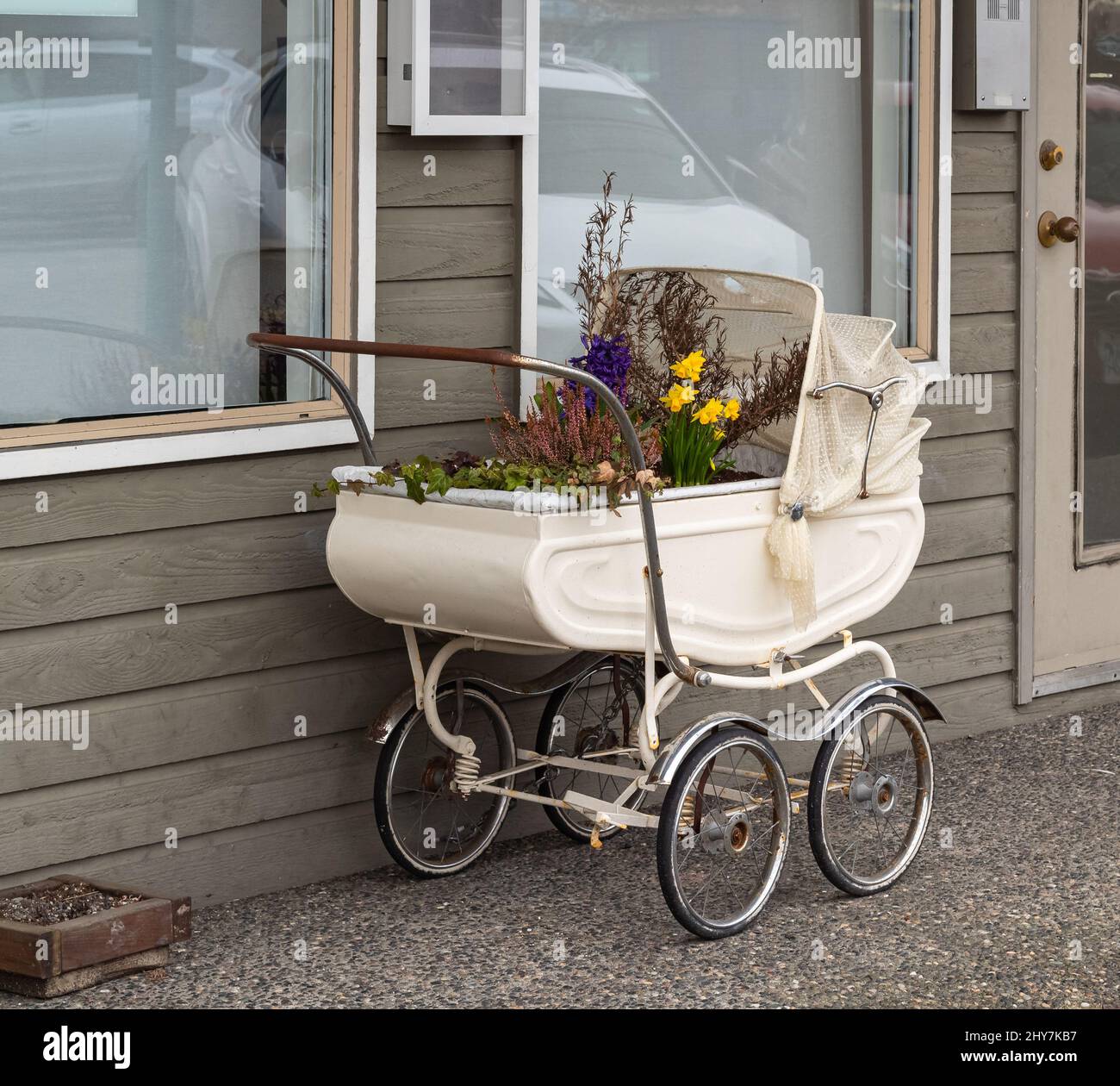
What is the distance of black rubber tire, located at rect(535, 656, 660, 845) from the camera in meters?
4.43

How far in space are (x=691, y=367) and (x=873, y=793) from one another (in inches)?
44.4

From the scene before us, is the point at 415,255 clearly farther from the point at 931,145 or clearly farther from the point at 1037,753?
the point at 1037,753

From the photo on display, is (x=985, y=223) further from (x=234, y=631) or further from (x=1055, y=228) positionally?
(x=234, y=631)

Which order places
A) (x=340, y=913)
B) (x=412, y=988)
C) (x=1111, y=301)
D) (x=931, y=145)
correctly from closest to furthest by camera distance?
1. (x=412, y=988)
2. (x=340, y=913)
3. (x=931, y=145)
4. (x=1111, y=301)

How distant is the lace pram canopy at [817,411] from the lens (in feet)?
12.5

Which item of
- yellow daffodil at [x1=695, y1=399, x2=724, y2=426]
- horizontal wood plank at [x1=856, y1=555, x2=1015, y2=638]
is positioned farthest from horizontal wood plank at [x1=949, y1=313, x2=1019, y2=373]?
yellow daffodil at [x1=695, y1=399, x2=724, y2=426]

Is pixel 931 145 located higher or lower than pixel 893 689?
higher

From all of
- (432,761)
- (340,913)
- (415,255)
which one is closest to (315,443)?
(415,255)

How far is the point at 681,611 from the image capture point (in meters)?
3.70

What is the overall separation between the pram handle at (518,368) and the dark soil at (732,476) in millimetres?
439

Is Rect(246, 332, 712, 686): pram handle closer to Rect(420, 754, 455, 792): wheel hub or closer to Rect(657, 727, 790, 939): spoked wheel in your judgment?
Rect(657, 727, 790, 939): spoked wheel

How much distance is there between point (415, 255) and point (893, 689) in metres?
1.55

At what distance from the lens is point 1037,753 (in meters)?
5.45

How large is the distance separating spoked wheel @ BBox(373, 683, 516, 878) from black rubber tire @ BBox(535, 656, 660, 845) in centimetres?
12
